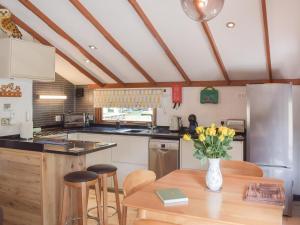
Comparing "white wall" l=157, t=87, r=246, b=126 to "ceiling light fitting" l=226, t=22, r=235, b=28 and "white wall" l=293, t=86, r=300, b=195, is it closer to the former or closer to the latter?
"white wall" l=293, t=86, r=300, b=195

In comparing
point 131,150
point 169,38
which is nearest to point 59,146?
point 131,150

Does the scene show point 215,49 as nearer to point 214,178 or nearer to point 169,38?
point 169,38

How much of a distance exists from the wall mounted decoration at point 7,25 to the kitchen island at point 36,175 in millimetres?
1408

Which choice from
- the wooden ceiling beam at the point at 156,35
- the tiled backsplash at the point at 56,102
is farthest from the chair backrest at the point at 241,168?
the tiled backsplash at the point at 56,102

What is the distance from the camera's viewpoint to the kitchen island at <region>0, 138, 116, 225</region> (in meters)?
3.08

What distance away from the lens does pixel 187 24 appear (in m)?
3.58

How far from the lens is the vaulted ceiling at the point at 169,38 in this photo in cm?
336

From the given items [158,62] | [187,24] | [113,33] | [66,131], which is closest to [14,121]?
[66,131]

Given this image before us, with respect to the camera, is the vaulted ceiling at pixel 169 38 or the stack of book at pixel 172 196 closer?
Answer: the stack of book at pixel 172 196

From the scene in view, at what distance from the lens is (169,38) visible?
391 centimetres

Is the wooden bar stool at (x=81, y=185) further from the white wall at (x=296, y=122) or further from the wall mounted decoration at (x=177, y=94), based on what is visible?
the white wall at (x=296, y=122)

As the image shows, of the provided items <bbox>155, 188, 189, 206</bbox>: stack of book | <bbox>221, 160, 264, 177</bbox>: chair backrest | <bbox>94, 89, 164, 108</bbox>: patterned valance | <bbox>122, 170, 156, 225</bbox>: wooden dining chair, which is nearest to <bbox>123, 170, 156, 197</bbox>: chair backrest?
A: <bbox>122, 170, 156, 225</bbox>: wooden dining chair

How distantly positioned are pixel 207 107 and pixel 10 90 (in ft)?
Answer: 9.72

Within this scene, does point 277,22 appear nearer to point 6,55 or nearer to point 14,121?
point 6,55
